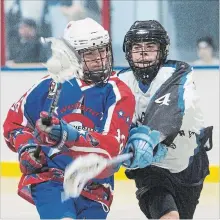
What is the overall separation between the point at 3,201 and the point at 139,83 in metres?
2.06

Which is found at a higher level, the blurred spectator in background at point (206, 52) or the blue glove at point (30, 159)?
the blurred spectator in background at point (206, 52)

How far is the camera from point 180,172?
3246 millimetres

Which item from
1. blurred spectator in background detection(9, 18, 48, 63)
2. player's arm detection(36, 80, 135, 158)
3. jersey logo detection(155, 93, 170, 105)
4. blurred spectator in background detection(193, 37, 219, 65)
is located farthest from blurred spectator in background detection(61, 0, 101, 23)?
player's arm detection(36, 80, 135, 158)

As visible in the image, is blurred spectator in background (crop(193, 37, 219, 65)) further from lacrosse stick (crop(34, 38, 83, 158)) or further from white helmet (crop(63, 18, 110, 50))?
lacrosse stick (crop(34, 38, 83, 158))

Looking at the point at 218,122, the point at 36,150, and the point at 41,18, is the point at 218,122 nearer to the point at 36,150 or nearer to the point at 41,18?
the point at 41,18

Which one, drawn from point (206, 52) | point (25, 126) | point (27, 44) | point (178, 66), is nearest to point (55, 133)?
point (25, 126)

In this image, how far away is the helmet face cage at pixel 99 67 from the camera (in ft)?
9.20

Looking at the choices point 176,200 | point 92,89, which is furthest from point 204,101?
point 92,89

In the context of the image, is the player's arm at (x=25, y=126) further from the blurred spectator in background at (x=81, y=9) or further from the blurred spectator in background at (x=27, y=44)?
the blurred spectator in background at (x=27, y=44)

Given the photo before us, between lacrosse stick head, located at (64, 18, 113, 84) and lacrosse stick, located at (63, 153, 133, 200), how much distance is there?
10.9 inches

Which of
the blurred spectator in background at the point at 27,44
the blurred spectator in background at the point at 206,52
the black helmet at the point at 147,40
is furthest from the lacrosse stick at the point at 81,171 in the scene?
the blurred spectator in background at the point at 27,44

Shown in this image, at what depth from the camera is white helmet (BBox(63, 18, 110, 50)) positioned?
282 cm

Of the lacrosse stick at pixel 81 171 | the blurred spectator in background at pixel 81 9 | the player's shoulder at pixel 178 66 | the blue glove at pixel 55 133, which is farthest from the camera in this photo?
the blurred spectator in background at pixel 81 9

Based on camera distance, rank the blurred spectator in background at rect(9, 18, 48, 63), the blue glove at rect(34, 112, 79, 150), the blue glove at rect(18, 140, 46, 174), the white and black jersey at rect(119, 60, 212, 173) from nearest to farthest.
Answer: the blue glove at rect(34, 112, 79, 150), the blue glove at rect(18, 140, 46, 174), the white and black jersey at rect(119, 60, 212, 173), the blurred spectator in background at rect(9, 18, 48, 63)
